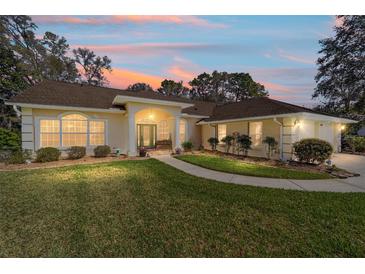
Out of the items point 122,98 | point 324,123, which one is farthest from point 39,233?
point 324,123

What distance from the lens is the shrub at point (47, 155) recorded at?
31.4ft

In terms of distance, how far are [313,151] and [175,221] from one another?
842 cm

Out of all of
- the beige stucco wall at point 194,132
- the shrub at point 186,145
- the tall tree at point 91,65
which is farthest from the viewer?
the tall tree at point 91,65

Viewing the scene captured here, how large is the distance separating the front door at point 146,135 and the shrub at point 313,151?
10.0 m

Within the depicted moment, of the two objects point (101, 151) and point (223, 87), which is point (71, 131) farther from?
point (223, 87)

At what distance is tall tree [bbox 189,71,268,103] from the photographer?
38.1m

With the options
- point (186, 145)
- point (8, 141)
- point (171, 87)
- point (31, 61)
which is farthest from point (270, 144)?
point (171, 87)

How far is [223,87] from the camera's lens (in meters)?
40.4

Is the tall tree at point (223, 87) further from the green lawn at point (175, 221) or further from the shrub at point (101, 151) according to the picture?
the green lawn at point (175, 221)

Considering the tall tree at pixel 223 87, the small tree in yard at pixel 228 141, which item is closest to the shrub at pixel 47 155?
the small tree in yard at pixel 228 141

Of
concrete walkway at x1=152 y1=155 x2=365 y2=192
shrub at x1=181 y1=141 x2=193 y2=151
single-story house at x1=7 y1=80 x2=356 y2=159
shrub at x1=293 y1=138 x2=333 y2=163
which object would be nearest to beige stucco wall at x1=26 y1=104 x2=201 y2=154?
single-story house at x1=7 y1=80 x2=356 y2=159

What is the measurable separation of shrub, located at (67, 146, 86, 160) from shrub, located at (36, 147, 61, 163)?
2.06 ft
